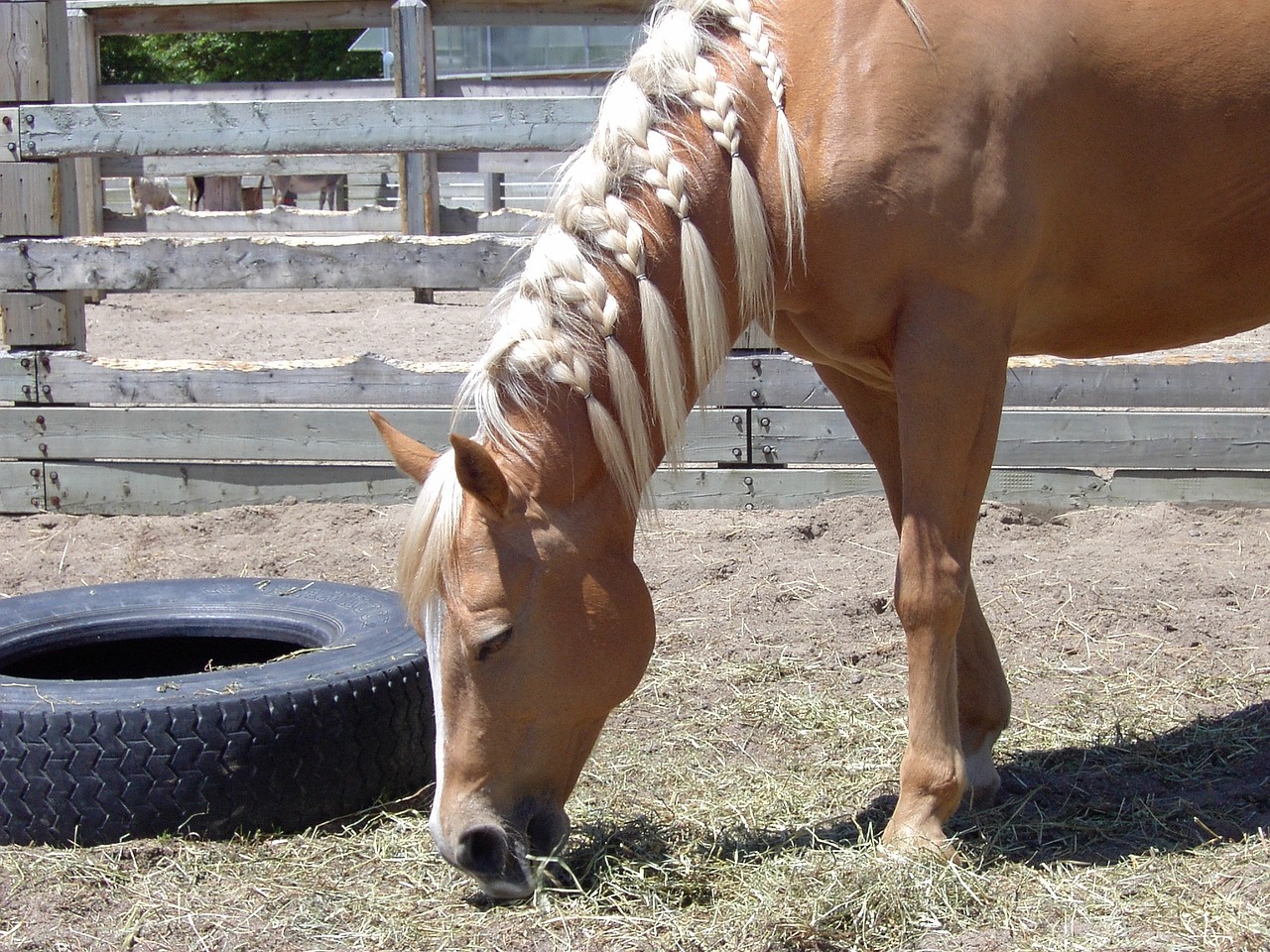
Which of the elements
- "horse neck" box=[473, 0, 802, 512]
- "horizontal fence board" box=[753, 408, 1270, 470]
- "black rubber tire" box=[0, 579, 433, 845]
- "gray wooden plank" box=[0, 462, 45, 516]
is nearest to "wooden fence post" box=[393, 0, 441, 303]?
"gray wooden plank" box=[0, 462, 45, 516]

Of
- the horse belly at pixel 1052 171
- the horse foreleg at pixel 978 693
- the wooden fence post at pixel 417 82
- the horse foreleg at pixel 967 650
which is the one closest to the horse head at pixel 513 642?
the horse belly at pixel 1052 171

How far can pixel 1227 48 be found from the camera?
8.50ft

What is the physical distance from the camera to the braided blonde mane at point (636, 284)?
228 centimetres

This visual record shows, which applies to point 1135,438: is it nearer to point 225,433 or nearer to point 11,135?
point 225,433

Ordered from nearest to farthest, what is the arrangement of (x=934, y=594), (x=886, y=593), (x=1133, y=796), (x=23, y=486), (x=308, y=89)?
(x=934, y=594) → (x=1133, y=796) → (x=886, y=593) → (x=23, y=486) → (x=308, y=89)

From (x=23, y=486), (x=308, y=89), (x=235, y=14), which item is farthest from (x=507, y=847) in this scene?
(x=308, y=89)

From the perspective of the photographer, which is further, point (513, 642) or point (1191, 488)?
point (1191, 488)

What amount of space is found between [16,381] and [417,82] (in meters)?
3.91

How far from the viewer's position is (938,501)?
2432 millimetres

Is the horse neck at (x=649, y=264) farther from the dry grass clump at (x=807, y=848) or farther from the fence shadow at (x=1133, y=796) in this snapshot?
the fence shadow at (x=1133, y=796)

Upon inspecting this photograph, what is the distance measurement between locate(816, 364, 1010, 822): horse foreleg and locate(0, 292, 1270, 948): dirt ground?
4.6 inches

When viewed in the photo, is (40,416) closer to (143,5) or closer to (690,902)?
(690,902)

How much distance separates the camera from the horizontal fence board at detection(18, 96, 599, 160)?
16.2ft

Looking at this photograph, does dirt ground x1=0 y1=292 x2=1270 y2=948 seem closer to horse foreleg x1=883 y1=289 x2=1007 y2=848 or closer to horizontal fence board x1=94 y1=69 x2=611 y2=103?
horse foreleg x1=883 y1=289 x2=1007 y2=848
